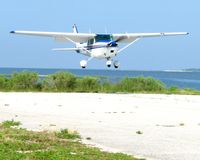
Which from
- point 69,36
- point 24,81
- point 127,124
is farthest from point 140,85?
point 127,124

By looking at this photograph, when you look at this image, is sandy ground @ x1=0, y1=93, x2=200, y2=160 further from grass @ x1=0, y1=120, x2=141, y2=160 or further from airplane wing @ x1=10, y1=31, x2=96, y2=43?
airplane wing @ x1=10, y1=31, x2=96, y2=43

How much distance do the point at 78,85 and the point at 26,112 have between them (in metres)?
18.8

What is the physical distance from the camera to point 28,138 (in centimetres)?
1226

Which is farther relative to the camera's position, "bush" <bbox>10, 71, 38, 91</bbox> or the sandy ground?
"bush" <bbox>10, 71, 38, 91</bbox>

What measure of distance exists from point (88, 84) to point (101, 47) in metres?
3.13

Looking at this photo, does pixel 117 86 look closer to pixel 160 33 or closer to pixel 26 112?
pixel 160 33

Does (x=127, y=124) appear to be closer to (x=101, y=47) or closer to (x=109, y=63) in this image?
(x=109, y=63)

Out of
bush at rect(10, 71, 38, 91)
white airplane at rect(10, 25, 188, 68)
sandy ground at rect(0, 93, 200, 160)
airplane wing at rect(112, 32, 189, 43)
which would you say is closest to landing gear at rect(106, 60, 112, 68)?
white airplane at rect(10, 25, 188, 68)

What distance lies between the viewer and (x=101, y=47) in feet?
132

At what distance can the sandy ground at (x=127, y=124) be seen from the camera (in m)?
11.5

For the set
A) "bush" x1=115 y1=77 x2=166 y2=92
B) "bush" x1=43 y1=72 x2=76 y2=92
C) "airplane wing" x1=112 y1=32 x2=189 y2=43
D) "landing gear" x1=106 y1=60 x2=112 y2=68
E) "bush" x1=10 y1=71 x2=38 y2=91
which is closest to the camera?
"bush" x1=10 y1=71 x2=38 y2=91

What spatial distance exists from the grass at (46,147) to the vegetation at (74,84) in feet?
78.9

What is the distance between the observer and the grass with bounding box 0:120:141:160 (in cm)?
969

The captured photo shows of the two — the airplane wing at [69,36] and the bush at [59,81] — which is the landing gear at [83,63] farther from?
the airplane wing at [69,36]
